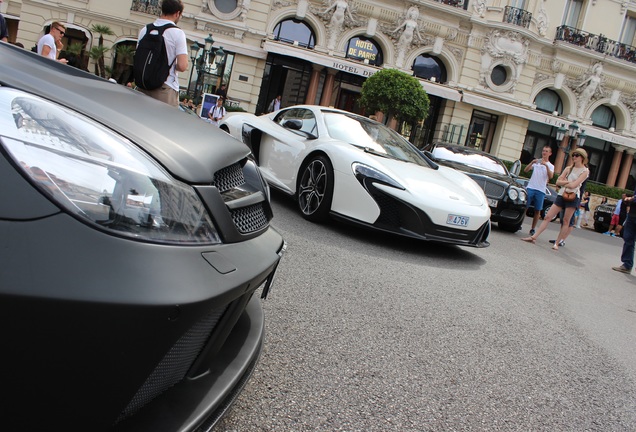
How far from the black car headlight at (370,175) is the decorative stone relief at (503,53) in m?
23.4

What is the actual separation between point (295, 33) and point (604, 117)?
56.9ft

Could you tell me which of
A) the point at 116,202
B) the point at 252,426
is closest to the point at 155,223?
the point at 116,202

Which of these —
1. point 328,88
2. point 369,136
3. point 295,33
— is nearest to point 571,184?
point 369,136

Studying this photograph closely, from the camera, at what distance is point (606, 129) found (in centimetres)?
2889

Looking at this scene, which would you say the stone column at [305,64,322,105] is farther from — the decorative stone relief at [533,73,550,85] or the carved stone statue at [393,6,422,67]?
the decorative stone relief at [533,73,550,85]

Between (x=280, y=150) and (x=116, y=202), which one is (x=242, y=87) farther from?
(x=116, y=202)

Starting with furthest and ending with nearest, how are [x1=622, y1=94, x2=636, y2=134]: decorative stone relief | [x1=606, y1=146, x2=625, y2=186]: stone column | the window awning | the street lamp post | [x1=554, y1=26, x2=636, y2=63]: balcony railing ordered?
[x1=606, y1=146, x2=625, y2=186]: stone column → [x1=622, y1=94, x2=636, y2=134]: decorative stone relief → [x1=554, y1=26, x2=636, y2=63]: balcony railing → the street lamp post → the window awning

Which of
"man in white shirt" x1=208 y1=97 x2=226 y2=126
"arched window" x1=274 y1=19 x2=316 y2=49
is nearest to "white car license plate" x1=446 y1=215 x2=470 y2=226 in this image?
"man in white shirt" x1=208 y1=97 x2=226 y2=126

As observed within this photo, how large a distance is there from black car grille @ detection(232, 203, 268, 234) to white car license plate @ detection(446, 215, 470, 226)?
3222 millimetres

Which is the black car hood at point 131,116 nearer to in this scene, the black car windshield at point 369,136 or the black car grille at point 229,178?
the black car grille at point 229,178

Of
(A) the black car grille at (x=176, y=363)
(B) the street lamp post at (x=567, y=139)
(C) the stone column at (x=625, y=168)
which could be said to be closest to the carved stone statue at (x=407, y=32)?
(B) the street lamp post at (x=567, y=139)

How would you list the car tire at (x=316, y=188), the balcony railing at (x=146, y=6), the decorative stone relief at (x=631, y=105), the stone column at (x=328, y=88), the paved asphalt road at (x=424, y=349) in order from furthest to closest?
1. the decorative stone relief at (x=631, y=105)
2. the stone column at (x=328, y=88)
3. the balcony railing at (x=146, y=6)
4. the car tire at (x=316, y=188)
5. the paved asphalt road at (x=424, y=349)

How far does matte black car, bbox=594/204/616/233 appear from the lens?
1908cm

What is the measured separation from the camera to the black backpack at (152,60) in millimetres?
4352
